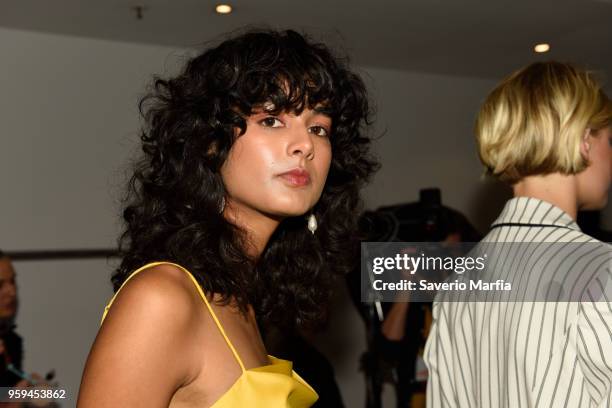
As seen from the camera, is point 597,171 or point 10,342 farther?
point 10,342

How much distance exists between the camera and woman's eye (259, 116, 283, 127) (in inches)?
44.1

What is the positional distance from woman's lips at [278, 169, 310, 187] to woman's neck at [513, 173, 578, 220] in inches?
19.4

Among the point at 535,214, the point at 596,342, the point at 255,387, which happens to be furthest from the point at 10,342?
the point at 596,342

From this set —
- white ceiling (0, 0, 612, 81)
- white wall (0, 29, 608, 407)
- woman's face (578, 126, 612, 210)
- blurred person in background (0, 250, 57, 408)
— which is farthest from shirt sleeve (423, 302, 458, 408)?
white wall (0, 29, 608, 407)

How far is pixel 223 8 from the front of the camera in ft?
9.53

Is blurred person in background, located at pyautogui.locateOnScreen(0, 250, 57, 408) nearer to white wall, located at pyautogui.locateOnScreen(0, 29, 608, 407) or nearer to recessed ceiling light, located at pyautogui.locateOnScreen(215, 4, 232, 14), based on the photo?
white wall, located at pyautogui.locateOnScreen(0, 29, 608, 407)

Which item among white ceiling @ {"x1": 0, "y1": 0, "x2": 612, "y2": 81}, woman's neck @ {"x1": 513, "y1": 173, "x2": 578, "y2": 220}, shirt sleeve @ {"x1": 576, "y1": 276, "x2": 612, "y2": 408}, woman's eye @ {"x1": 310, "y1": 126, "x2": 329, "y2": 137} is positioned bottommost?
shirt sleeve @ {"x1": 576, "y1": 276, "x2": 612, "y2": 408}

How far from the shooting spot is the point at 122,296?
3.03ft

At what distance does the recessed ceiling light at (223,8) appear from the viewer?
9.46 ft

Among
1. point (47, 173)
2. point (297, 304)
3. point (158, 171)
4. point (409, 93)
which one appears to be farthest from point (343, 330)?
point (158, 171)

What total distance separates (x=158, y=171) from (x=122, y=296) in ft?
1.07

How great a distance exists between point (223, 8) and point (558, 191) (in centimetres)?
196

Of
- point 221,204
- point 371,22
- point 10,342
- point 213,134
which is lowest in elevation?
point 10,342

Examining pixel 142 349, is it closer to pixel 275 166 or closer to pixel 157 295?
pixel 157 295
